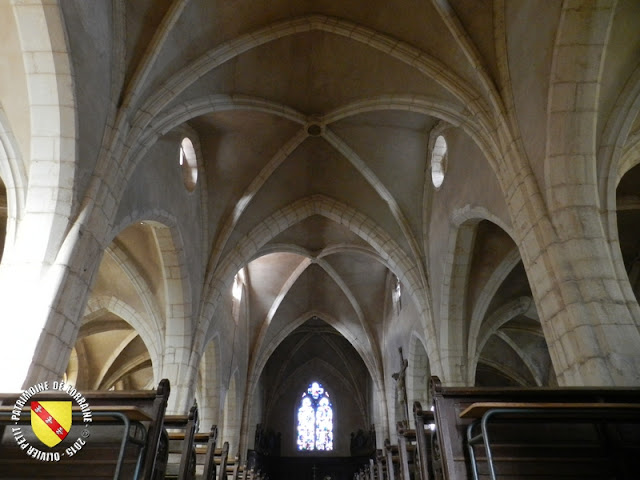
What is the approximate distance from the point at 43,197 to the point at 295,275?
12.7 m

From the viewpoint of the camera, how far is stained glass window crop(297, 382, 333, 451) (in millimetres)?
23891

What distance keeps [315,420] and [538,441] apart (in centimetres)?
2152

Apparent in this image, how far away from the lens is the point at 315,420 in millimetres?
24484

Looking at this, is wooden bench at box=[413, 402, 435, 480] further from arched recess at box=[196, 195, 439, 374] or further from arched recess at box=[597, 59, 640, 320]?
arched recess at box=[196, 195, 439, 374]

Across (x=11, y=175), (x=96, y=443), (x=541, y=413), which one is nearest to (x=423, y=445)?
(x=541, y=413)

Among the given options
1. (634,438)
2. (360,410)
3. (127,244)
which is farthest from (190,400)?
(360,410)

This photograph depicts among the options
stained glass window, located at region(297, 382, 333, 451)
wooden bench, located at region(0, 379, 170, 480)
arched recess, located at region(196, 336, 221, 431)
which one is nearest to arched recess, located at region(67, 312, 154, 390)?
arched recess, located at region(196, 336, 221, 431)

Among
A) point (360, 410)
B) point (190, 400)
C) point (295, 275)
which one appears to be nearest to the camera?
point (190, 400)

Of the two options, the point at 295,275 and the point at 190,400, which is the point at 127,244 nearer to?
the point at 190,400

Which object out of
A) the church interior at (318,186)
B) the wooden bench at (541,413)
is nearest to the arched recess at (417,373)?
the church interior at (318,186)

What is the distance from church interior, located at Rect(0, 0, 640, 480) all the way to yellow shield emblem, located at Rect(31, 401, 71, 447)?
69.7 inches

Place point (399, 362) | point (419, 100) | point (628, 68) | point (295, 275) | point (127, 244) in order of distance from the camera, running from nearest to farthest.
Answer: point (628, 68)
point (419, 100)
point (127, 244)
point (399, 362)
point (295, 275)

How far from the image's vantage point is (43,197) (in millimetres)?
6703

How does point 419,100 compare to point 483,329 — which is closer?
point 419,100
